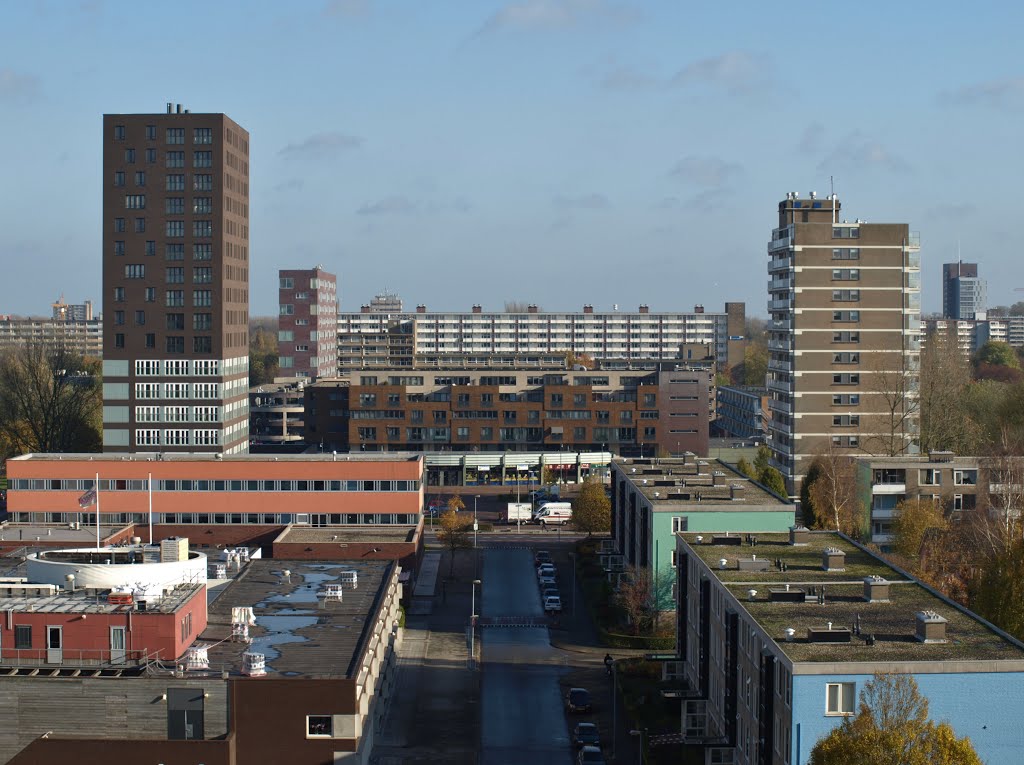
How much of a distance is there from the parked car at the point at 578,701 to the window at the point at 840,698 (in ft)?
58.8

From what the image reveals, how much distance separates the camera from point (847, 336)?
89.6m

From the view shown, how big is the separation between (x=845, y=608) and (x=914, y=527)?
97.0ft

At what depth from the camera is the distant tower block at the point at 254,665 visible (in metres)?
38.0

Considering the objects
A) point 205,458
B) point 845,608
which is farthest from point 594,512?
point 845,608

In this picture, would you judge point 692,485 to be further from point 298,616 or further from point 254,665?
point 254,665

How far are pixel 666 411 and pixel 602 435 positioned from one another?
5.92 m

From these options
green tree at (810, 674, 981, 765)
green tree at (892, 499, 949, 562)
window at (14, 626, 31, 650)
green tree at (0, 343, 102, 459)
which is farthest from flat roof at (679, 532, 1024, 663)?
green tree at (0, 343, 102, 459)

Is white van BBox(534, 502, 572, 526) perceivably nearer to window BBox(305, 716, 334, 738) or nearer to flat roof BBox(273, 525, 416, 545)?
flat roof BBox(273, 525, 416, 545)

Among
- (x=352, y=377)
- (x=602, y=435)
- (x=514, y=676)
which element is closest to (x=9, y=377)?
(x=352, y=377)

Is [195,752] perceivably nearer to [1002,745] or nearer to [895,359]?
[1002,745]

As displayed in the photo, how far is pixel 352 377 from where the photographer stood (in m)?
114

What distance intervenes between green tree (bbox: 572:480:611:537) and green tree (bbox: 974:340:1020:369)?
112981 mm

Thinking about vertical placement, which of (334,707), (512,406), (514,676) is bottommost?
(514,676)

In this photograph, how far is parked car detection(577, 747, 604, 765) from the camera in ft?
145
